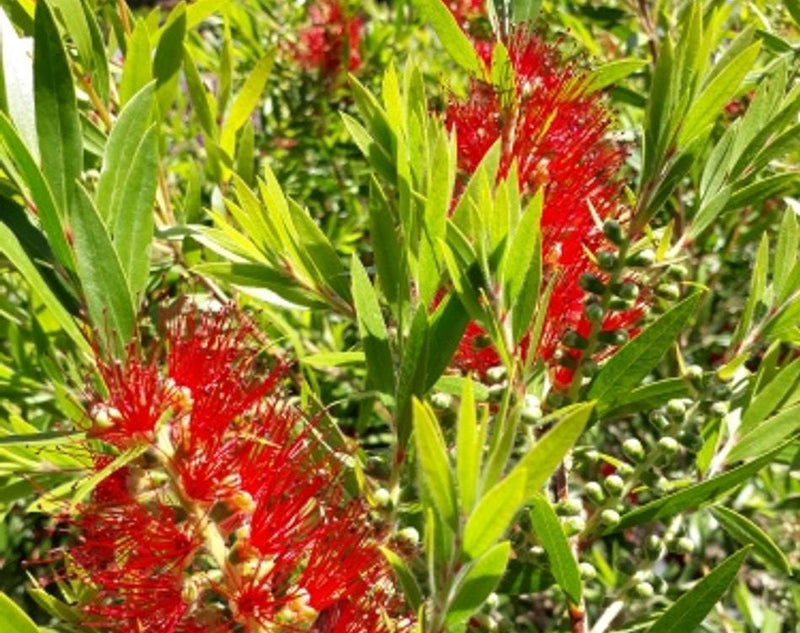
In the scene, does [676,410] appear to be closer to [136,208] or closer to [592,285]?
[592,285]

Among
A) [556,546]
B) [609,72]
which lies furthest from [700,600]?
[609,72]

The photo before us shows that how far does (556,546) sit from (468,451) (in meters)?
0.29

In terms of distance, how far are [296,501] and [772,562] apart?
516mm

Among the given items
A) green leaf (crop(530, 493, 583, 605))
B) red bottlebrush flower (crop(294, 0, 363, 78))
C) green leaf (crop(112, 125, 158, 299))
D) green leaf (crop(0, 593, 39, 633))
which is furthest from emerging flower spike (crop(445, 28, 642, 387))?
red bottlebrush flower (crop(294, 0, 363, 78))

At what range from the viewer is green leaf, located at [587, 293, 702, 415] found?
105 cm

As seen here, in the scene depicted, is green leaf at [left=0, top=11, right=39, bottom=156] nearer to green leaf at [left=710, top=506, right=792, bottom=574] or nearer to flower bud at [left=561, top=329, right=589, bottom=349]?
flower bud at [left=561, top=329, right=589, bottom=349]

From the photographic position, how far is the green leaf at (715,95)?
3.37 ft

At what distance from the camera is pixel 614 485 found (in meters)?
1.11

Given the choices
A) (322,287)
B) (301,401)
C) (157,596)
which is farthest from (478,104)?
(157,596)

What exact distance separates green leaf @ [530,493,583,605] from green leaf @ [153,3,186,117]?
72cm

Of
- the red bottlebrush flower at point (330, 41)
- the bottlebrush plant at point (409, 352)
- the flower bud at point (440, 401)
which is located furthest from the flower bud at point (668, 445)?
the red bottlebrush flower at point (330, 41)

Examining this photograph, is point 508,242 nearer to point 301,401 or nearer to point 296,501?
point 296,501

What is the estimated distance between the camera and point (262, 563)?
101cm

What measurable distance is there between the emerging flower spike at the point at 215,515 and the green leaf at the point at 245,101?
54 centimetres
